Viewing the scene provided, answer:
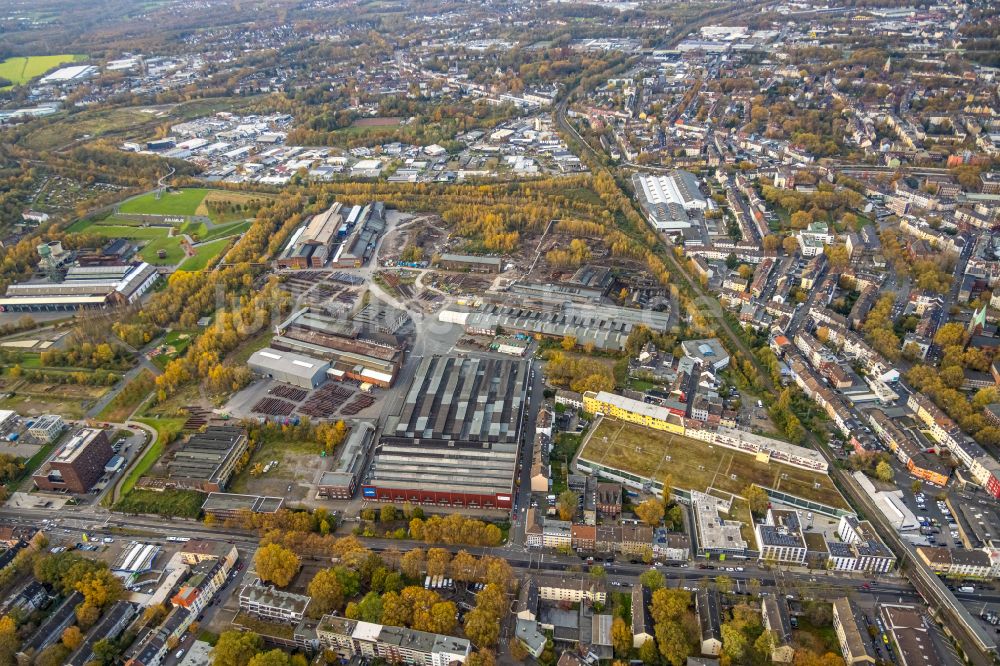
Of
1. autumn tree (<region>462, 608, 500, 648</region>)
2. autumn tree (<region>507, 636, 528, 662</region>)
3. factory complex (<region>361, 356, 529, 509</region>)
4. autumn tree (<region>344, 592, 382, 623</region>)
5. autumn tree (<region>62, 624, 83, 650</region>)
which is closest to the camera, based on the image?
autumn tree (<region>507, 636, 528, 662</region>)

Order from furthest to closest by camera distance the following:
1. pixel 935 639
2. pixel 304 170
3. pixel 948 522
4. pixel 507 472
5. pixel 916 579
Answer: pixel 304 170, pixel 507 472, pixel 948 522, pixel 916 579, pixel 935 639

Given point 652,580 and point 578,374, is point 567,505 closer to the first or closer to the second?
point 652,580

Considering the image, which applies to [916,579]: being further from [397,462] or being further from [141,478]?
[141,478]

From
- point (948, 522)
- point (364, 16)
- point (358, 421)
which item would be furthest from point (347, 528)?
point (364, 16)

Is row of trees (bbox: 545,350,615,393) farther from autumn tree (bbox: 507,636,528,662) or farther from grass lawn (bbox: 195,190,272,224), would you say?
grass lawn (bbox: 195,190,272,224)

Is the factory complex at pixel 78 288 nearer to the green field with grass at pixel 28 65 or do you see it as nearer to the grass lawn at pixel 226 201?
the grass lawn at pixel 226 201

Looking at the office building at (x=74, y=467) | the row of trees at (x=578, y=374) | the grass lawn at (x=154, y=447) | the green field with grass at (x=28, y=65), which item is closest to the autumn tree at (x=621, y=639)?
the row of trees at (x=578, y=374)

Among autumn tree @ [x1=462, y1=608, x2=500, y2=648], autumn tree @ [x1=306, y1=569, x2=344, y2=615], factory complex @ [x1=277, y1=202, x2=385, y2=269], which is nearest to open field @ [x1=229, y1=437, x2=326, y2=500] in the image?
autumn tree @ [x1=306, y1=569, x2=344, y2=615]
